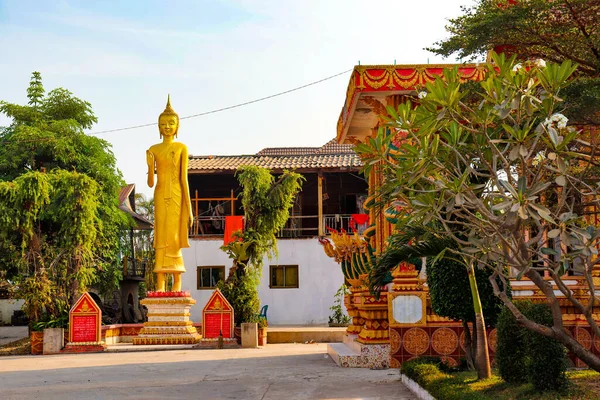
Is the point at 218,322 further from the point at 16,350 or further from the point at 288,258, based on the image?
the point at 288,258

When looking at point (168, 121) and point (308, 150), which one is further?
point (308, 150)

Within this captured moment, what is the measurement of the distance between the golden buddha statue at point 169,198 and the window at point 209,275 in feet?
19.9

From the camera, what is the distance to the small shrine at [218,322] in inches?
705

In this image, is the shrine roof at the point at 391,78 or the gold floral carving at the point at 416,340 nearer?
the gold floral carving at the point at 416,340

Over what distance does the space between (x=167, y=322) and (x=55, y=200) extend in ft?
13.9

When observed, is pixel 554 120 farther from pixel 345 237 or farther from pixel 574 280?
pixel 345 237

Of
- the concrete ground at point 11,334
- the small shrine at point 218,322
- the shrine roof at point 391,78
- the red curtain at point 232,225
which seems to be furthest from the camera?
Answer: the red curtain at point 232,225

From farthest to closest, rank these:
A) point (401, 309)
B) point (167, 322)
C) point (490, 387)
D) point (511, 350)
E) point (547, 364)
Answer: point (167, 322) → point (401, 309) → point (490, 387) → point (511, 350) → point (547, 364)

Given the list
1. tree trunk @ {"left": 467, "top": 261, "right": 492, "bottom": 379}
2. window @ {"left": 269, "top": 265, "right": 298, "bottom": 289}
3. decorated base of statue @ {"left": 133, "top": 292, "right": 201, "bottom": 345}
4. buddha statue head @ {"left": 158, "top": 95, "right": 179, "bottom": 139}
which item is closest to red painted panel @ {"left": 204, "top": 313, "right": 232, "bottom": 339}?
decorated base of statue @ {"left": 133, "top": 292, "right": 201, "bottom": 345}

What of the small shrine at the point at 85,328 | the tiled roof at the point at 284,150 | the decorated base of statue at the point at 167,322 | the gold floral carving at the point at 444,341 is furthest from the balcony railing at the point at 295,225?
the gold floral carving at the point at 444,341

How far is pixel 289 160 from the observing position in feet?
91.8

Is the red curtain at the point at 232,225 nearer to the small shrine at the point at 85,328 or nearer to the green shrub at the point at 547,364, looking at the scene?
the small shrine at the point at 85,328

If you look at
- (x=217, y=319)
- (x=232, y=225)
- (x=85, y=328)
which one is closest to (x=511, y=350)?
(x=217, y=319)

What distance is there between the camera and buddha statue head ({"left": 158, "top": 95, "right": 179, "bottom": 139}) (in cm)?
1998
